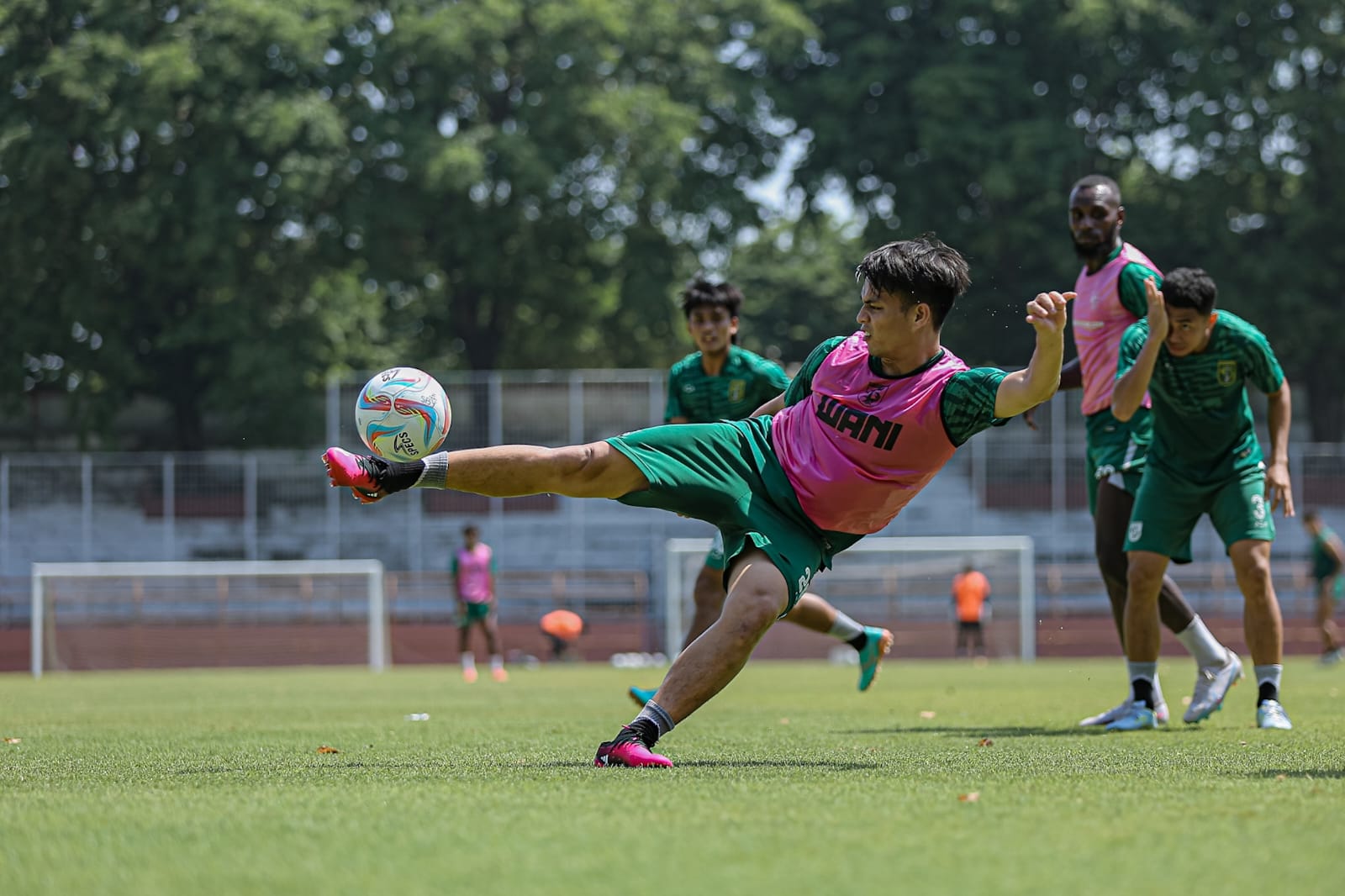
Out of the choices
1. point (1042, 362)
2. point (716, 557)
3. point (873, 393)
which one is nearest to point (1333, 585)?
point (716, 557)

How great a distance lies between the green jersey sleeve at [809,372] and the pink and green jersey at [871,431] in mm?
79

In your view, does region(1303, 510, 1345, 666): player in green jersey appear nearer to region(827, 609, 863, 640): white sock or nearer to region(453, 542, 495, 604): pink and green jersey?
region(453, 542, 495, 604): pink and green jersey

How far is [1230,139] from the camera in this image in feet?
127

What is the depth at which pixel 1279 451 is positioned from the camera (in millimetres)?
8266

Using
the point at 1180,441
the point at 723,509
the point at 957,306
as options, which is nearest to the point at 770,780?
A: the point at 723,509

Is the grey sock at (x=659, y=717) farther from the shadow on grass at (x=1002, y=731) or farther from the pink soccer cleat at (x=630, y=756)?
the shadow on grass at (x=1002, y=731)

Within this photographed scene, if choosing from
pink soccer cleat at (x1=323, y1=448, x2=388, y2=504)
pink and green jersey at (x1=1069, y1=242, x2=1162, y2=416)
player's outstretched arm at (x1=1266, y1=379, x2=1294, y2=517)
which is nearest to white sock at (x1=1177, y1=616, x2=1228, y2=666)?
player's outstretched arm at (x1=1266, y1=379, x2=1294, y2=517)

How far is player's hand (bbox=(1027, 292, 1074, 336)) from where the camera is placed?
5.58 metres

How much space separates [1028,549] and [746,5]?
59.5 ft

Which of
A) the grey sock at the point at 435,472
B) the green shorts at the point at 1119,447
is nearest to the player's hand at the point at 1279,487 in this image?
the green shorts at the point at 1119,447

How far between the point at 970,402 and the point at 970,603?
2091 centimetres

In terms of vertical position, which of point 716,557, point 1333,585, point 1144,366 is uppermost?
point 1144,366

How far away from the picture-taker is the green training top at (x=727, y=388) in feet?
30.4

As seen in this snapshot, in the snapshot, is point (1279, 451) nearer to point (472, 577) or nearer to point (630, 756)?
point (630, 756)
